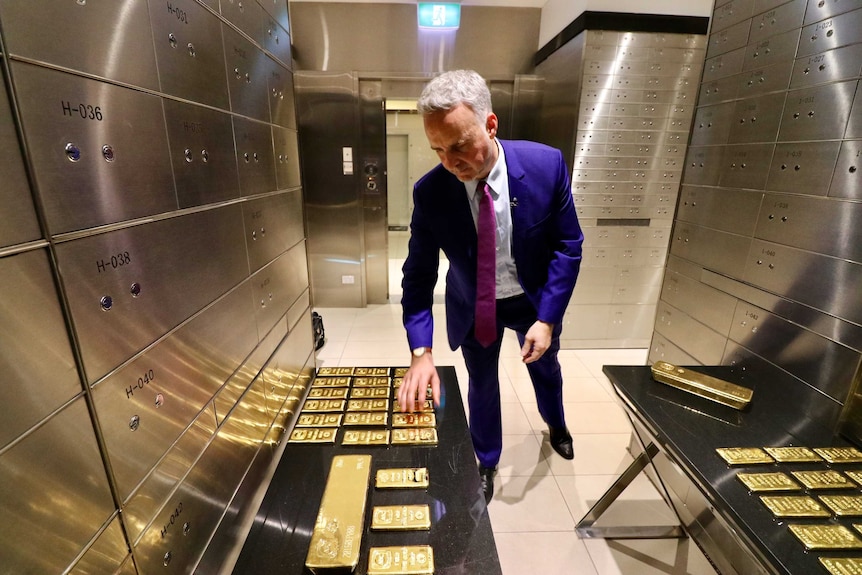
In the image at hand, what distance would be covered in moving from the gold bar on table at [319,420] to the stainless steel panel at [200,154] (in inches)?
29.7

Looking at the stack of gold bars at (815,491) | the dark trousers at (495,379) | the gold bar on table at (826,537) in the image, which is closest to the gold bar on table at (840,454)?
the stack of gold bars at (815,491)

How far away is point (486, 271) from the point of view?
1542 mm

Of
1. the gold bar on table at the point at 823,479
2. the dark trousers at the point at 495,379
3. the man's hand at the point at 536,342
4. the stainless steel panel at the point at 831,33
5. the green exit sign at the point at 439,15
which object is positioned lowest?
the dark trousers at the point at 495,379

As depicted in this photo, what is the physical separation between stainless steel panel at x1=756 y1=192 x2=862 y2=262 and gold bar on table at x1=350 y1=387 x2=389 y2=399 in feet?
4.96

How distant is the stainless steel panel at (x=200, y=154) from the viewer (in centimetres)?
120

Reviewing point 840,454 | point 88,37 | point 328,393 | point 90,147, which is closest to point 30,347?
point 90,147

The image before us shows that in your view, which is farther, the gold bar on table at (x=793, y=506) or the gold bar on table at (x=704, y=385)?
the gold bar on table at (x=704, y=385)

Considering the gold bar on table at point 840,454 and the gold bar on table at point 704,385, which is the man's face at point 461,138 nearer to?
the gold bar on table at point 704,385

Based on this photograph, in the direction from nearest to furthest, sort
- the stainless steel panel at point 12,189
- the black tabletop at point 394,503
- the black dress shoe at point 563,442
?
the stainless steel panel at point 12,189 → the black tabletop at point 394,503 → the black dress shoe at point 563,442

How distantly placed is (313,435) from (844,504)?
134cm

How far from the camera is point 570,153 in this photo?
3127 millimetres

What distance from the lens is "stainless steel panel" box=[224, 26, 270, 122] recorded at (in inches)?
60.1

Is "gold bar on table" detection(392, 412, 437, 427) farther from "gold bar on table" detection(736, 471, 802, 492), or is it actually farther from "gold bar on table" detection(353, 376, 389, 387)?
"gold bar on table" detection(736, 471, 802, 492)

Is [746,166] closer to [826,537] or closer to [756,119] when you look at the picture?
[756,119]
